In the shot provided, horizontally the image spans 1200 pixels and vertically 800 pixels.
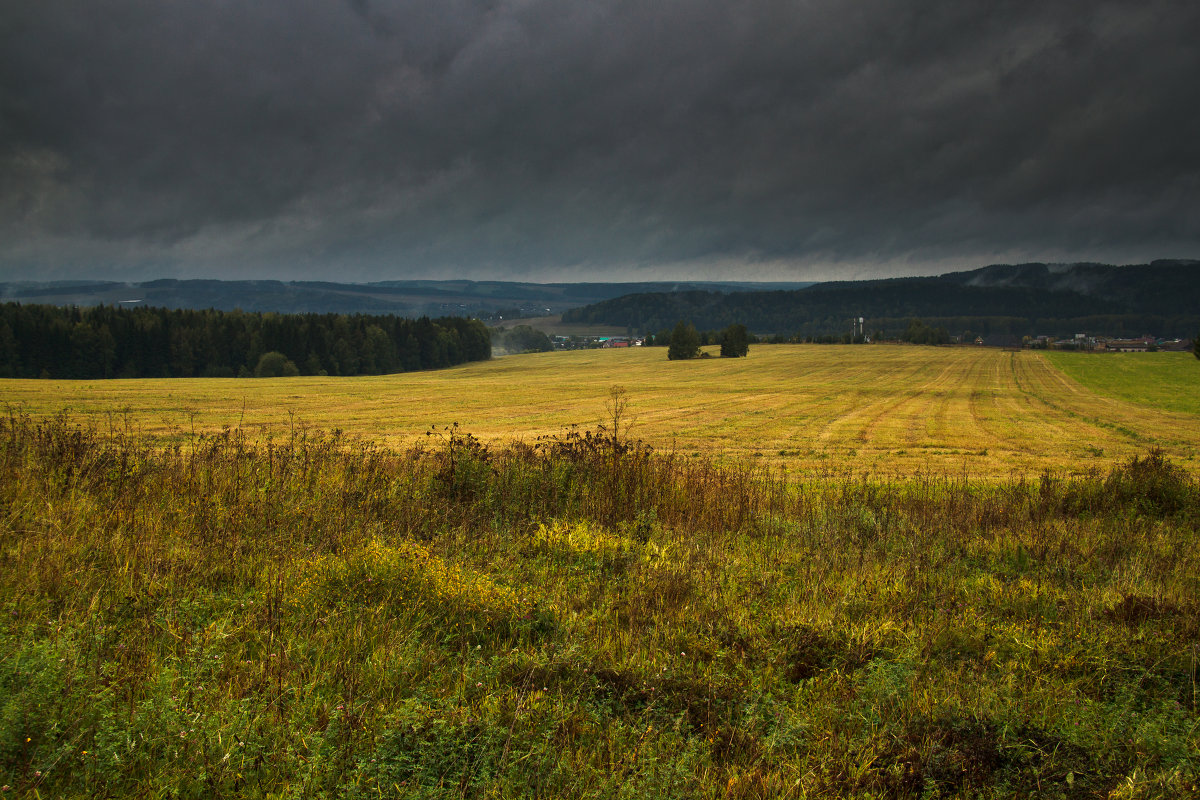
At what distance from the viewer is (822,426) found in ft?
117

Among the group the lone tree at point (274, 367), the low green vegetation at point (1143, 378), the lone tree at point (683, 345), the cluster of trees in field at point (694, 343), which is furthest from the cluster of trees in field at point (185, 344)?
the low green vegetation at point (1143, 378)

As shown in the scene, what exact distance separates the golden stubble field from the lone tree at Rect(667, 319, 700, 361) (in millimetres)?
25195

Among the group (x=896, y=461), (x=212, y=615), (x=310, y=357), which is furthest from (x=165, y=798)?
(x=310, y=357)

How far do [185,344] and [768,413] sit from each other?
86.9m

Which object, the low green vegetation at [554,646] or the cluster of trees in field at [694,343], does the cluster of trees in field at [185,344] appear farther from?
the low green vegetation at [554,646]

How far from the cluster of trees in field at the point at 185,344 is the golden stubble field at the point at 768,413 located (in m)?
28.6

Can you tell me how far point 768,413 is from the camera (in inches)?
1666

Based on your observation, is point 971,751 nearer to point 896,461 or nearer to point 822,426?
point 896,461

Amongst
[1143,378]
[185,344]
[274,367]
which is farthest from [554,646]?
[185,344]

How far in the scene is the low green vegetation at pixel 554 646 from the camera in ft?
10.6

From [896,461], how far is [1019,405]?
3289 centimetres

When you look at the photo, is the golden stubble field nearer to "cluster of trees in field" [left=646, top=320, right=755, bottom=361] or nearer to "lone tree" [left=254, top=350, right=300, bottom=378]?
"lone tree" [left=254, top=350, right=300, bottom=378]

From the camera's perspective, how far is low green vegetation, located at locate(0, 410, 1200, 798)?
323cm

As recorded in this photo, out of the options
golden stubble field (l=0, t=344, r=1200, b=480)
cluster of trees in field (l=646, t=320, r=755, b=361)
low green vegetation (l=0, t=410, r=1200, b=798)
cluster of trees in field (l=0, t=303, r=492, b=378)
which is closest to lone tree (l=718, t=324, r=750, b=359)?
cluster of trees in field (l=646, t=320, r=755, b=361)
